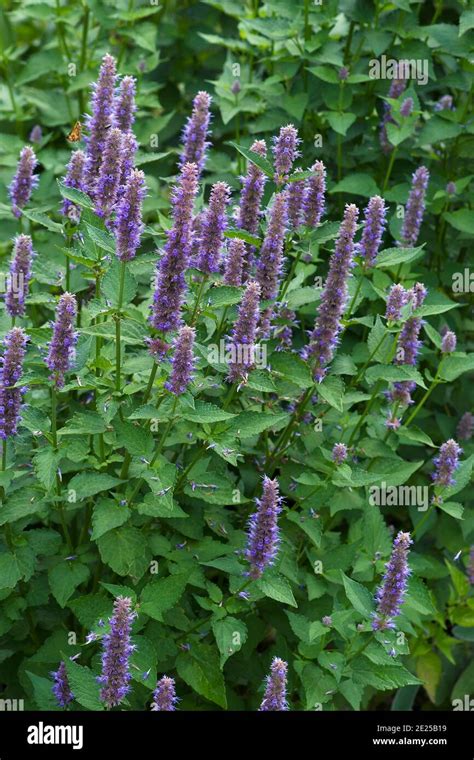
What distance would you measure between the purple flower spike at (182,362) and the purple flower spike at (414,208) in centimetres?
176

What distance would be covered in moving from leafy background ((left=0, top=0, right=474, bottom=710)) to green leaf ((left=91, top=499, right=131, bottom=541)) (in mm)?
11

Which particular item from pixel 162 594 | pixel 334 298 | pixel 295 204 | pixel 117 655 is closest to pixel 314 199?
pixel 295 204

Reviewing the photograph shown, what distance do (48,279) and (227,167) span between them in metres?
2.13

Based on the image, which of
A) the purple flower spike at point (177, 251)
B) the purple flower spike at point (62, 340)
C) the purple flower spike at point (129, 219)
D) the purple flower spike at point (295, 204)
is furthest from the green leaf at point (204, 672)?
the purple flower spike at point (295, 204)

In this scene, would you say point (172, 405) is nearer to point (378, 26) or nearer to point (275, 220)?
point (275, 220)

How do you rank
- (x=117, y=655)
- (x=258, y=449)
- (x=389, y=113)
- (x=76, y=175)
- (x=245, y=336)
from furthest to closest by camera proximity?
(x=389, y=113) → (x=258, y=449) → (x=76, y=175) → (x=245, y=336) → (x=117, y=655)

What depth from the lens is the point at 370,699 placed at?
5.53 metres

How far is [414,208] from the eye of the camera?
5.05m

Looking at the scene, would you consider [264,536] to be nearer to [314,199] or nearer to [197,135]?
[314,199]

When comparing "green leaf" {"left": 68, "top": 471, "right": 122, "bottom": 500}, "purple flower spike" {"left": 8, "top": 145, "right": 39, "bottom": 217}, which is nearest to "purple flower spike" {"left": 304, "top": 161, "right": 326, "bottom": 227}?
"purple flower spike" {"left": 8, "top": 145, "right": 39, "bottom": 217}

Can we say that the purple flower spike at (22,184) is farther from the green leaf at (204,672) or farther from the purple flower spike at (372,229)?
the green leaf at (204,672)

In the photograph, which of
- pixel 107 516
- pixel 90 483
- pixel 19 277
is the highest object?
pixel 19 277

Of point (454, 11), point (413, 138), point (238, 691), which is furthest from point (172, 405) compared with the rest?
point (454, 11)

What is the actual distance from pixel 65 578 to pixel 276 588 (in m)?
0.79
